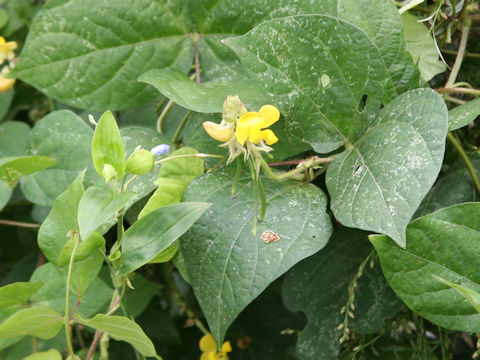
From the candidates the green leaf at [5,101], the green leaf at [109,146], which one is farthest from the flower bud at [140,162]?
the green leaf at [5,101]

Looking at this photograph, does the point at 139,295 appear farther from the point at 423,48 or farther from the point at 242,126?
the point at 423,48

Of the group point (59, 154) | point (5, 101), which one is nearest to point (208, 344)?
point (59, 154)

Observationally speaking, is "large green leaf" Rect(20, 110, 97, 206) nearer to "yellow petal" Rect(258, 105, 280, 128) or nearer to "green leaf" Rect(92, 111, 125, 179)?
"green leaf" Rect(92, 111, 125, 179)

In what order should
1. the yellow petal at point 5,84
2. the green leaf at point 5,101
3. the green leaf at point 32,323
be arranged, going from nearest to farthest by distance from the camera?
1. the green leaf at point 32,323
2. the yellow petal at point 5,84
3. the green leaf at point 5,101

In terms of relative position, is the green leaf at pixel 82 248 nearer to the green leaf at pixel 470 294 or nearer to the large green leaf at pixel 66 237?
the large green leaf at pixel 66 237

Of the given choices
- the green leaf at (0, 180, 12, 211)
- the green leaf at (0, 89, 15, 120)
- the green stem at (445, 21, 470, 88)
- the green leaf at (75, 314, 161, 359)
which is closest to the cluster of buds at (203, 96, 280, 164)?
the green leaf at (75, 314, 161, 359)

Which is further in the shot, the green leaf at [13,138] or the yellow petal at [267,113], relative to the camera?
the green leaf at [13,138]

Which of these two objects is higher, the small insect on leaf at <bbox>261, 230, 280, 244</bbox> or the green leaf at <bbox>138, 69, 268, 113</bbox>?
the green leaf at <bbox>138, 69, 268, 113</bbox>
